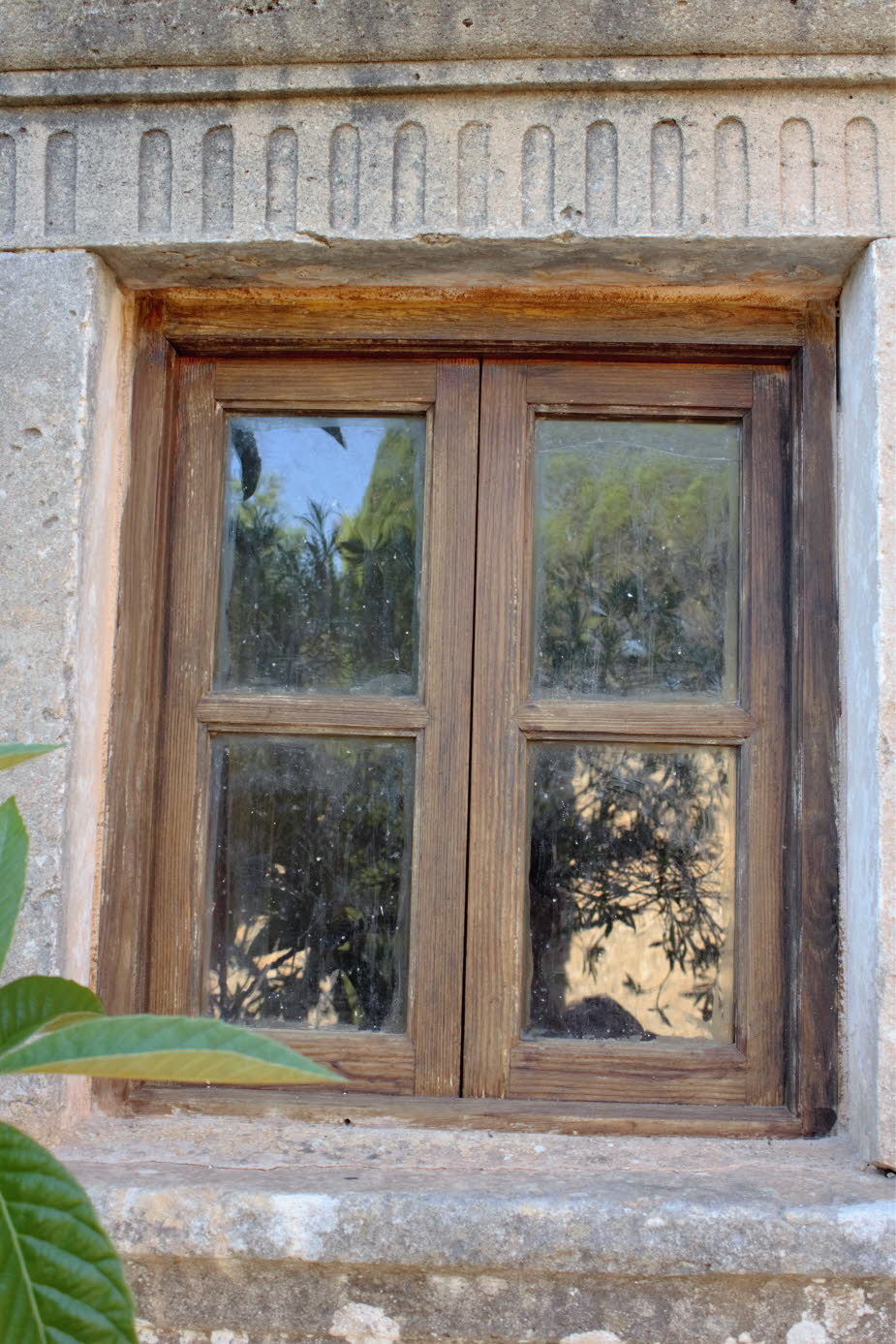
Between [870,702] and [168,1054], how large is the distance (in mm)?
1272

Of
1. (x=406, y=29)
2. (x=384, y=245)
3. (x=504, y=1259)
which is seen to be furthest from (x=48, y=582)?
(x=504, y=1259)

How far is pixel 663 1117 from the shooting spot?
1670 millimetres

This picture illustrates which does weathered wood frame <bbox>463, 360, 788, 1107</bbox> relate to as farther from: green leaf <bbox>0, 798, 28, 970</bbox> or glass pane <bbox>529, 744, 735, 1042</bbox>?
green leaf <bbox>0, 798, 28, 970</bbox>

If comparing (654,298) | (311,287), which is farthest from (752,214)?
(311,287)

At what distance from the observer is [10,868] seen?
75cm

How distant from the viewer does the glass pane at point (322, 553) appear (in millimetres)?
1812

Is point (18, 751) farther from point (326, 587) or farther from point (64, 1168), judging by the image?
point (326, 587)

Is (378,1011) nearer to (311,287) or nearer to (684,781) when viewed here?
(684,781)

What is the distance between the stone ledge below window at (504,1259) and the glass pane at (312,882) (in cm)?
33

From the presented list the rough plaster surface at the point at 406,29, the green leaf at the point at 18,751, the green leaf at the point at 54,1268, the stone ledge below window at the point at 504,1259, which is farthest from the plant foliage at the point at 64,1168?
the rough plaster surface at the point at 406,29

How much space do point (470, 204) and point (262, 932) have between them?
120cm

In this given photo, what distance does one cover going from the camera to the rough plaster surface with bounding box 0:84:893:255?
1616 mm

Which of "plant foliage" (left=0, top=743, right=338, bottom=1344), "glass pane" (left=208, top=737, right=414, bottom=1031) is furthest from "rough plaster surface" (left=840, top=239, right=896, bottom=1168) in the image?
"plant foliage" (left=0, top=743, right=338, bottom=1344)

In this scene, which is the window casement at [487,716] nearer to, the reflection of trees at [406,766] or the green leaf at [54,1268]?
the reflection of trees at [406,766]
